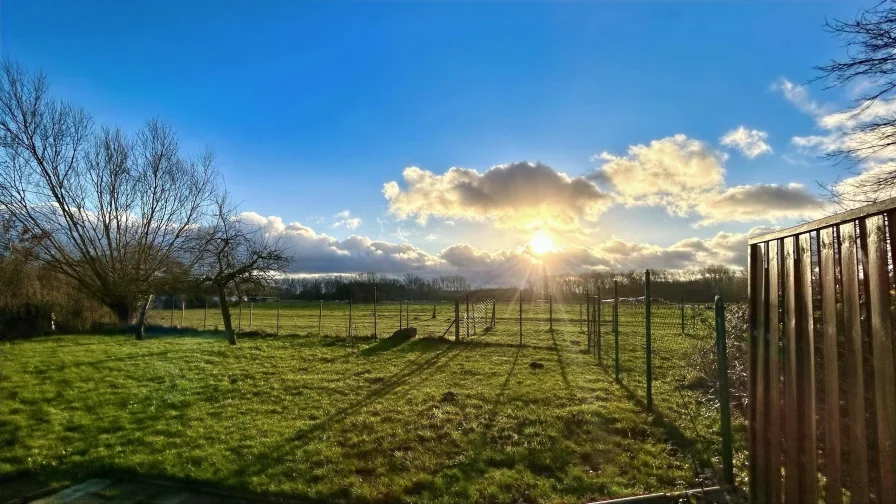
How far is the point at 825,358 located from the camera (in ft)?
7.43

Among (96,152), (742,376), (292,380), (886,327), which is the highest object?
(96,152)

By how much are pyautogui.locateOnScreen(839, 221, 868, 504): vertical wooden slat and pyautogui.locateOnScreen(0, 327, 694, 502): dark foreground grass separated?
A: 219 centimetres

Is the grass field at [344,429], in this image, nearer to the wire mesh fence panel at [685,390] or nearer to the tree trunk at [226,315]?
the wire mesh fence panel at [685,390]

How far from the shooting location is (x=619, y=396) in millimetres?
7676

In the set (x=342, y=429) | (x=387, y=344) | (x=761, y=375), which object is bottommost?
(x=387, y=344)

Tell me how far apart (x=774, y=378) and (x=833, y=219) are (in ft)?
3.51

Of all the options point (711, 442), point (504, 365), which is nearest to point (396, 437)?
point (711, 442)

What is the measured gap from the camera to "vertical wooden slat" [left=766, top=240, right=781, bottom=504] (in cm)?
277

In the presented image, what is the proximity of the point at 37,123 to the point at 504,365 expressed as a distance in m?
19.5

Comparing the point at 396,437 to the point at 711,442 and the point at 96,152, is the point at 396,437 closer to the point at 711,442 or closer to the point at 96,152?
the point at 711,442

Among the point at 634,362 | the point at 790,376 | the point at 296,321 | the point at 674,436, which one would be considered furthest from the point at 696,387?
the point at 296,321

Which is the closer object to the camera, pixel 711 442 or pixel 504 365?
pixel 711 442

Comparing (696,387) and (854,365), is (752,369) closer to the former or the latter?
(854,365)

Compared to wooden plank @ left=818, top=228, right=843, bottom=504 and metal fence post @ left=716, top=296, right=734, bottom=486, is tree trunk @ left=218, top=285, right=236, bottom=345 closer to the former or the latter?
metal fence post @ left=716, top=296, right=734, bottom=486
